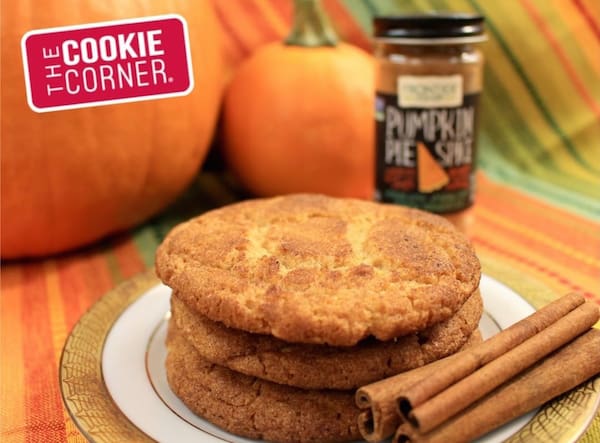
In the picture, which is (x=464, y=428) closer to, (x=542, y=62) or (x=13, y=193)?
(x=13, y=193)

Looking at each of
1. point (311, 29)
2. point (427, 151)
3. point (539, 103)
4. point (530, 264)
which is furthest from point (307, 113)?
point (539, 103)

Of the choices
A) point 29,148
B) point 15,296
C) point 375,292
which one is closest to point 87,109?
point 29,148

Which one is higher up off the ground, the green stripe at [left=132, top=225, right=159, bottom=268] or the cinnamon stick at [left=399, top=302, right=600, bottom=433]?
the cinnamon stick at [left=399, top=302, right=600, bottom=433]

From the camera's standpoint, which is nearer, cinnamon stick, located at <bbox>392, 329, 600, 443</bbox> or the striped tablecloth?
cinnamon stick, located at <bbox>392, 329, 600, 443</bbox>

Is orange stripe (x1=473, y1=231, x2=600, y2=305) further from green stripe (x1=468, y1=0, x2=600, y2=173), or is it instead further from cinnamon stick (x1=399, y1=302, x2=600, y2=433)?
green stripe (x1=468, y1=0, x2=600, y2=173)

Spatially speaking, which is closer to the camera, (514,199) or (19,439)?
(19,439)

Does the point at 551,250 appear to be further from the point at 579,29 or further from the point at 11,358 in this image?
the point at 11,358

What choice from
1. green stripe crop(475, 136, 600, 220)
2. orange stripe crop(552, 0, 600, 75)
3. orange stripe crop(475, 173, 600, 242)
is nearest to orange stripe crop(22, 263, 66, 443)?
orange stripe crop(475, 173, 600, 242)
